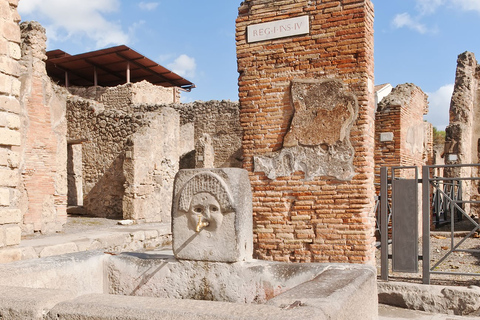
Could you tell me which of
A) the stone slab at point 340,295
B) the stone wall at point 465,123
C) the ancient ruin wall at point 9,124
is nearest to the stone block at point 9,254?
the ancient ruin wall at point 9,124

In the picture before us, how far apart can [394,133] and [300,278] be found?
672cm

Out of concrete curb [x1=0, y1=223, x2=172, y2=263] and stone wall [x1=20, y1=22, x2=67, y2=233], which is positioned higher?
stone wall [x1=20, y1=22, x2=67, y2=233]

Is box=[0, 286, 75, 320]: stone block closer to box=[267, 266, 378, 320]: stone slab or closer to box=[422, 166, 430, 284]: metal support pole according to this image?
box=[267, 266, 378, 320]: stone slab

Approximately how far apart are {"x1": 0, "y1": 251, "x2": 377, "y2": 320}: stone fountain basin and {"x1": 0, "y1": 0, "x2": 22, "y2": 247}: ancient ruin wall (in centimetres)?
112

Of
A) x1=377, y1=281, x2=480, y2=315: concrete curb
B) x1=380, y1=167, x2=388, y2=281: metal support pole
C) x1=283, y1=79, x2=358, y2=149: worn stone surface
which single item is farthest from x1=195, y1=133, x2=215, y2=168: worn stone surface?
x1=377, y1=281, x2=480, y2=315: concrete curb

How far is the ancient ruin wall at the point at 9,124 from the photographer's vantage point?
14.7 ft

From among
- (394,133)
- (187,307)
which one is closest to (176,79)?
(394,133)

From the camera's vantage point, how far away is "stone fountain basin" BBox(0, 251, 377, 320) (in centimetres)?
220

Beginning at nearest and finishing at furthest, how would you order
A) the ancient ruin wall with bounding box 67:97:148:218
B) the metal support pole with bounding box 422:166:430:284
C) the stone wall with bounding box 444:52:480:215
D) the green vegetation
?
the metal support pole with bounding box 422:166:430:284
the ancient ruin wall with bounding box 67:97:148:218
the stone wall with bounding box 444:52:480:215
the green vegetation

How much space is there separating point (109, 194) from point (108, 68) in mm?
11123

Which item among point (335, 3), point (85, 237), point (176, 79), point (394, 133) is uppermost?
point (176, 79)

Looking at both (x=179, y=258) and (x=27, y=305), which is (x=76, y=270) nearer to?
(x=179, y=258)

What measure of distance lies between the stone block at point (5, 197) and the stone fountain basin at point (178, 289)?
1156 mm

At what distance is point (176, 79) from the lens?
2478cm
